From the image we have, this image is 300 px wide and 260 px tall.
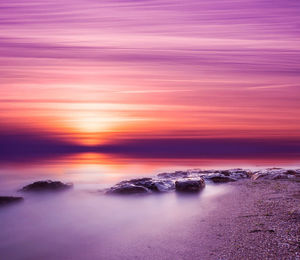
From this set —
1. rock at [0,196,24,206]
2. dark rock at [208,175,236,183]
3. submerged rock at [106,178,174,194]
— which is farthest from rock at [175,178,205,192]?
rock at [0,196,24,206]

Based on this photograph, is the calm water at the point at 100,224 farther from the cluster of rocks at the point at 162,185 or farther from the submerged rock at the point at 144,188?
the submerged rock at the point at 144,188

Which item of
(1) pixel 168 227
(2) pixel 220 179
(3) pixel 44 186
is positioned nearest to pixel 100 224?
(1) pixel 168 227

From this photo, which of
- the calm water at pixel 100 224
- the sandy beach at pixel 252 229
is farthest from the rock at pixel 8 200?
the sandy beach at pixel 252 229

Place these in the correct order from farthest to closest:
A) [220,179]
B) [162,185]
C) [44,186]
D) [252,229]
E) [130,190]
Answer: [220,179] < [44,186] < [162,185] < [130,190] < [252,229]

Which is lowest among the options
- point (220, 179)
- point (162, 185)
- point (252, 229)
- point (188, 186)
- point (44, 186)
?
point (252, 229)

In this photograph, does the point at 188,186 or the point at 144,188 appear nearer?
the point at 144,188

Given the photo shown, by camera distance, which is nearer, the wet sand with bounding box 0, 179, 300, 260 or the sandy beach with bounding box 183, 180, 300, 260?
the sandy beach with bounding box 183, 180, 300, 260

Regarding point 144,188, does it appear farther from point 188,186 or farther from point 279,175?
point 279,175

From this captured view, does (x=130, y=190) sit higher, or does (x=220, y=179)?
(x=220, y=179)

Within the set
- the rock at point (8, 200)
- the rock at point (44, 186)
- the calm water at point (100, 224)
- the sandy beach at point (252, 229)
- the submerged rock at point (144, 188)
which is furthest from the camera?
the rock at point (44, 186)

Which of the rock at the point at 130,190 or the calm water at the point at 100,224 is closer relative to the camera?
the calm water at the point at 100,224

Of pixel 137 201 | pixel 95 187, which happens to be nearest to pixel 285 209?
pixel 137 201

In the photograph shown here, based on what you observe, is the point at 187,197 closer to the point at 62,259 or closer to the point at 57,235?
the point at 57,235

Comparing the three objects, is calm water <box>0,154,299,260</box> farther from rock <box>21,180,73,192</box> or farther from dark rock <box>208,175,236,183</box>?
dark rock <box>208,175,236,183</box>
